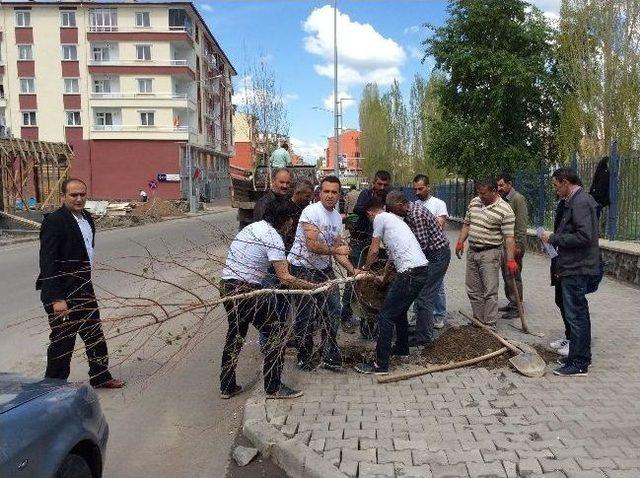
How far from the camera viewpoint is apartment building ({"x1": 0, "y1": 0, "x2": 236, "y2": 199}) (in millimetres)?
47406

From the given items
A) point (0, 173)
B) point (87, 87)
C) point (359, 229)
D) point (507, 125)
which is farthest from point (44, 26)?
point (359, 229)

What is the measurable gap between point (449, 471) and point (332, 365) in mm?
2037

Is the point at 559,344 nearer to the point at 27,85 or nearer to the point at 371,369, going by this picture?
the point at 371,369

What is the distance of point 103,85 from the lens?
48188mm

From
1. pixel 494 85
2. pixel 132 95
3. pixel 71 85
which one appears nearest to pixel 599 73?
pixel 494 85

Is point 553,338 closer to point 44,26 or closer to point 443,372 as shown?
point 443,372

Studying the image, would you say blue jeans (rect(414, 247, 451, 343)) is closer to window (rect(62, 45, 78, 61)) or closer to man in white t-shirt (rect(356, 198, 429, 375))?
man in white t-shirt (rect(356, 198, 429, 375))

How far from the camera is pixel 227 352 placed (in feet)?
15.2

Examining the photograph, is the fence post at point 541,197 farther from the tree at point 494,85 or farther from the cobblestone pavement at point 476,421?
the cobblestone pavement at point 476,421

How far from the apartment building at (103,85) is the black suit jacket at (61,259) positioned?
146 ft

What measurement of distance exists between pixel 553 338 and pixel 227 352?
11.7 ft

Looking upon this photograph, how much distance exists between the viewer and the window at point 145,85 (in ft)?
157

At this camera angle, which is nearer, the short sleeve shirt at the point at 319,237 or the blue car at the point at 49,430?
the blue car at the point at 49,430

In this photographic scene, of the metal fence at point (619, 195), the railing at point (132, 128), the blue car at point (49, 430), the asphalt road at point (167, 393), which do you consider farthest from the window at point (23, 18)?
the blue car at point (49, 430)
